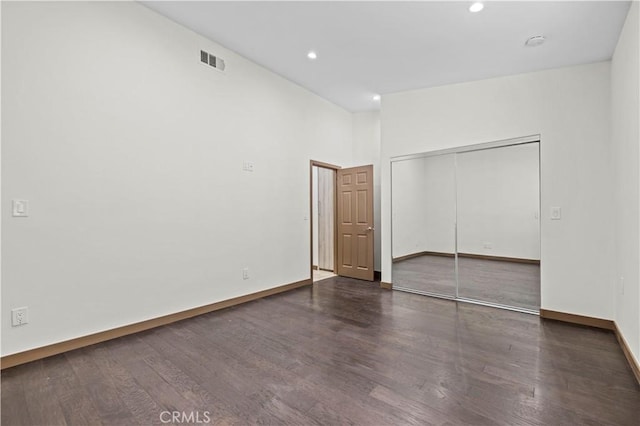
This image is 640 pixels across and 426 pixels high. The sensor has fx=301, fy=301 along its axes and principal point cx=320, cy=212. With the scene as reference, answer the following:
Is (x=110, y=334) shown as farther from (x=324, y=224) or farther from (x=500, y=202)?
(x=500, y=202)

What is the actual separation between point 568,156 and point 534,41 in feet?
4.63

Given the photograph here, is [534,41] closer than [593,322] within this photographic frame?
Yes

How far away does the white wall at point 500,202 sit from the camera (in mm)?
3941

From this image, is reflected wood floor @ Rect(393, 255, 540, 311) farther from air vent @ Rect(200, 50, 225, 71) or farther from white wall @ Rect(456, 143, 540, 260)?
air vent @ Rect(200, 50, 225, 71)

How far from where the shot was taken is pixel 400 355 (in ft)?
8.60

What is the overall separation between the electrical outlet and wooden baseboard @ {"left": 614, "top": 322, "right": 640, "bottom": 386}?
478 centimetres

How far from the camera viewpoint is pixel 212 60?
12.4 ft

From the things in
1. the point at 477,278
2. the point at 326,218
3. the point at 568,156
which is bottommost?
the point at 477,278

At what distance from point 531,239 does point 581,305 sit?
2.95 feet

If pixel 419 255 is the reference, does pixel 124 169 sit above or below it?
above

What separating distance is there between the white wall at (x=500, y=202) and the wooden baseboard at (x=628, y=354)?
3.57 ft

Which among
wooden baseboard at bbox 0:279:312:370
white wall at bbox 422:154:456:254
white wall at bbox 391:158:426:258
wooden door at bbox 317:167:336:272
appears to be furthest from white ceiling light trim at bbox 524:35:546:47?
wooden baseboard at bbox 0:279:312:370

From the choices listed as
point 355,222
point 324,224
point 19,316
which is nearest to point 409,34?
point 355,222

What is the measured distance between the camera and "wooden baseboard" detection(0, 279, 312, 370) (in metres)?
2.43
